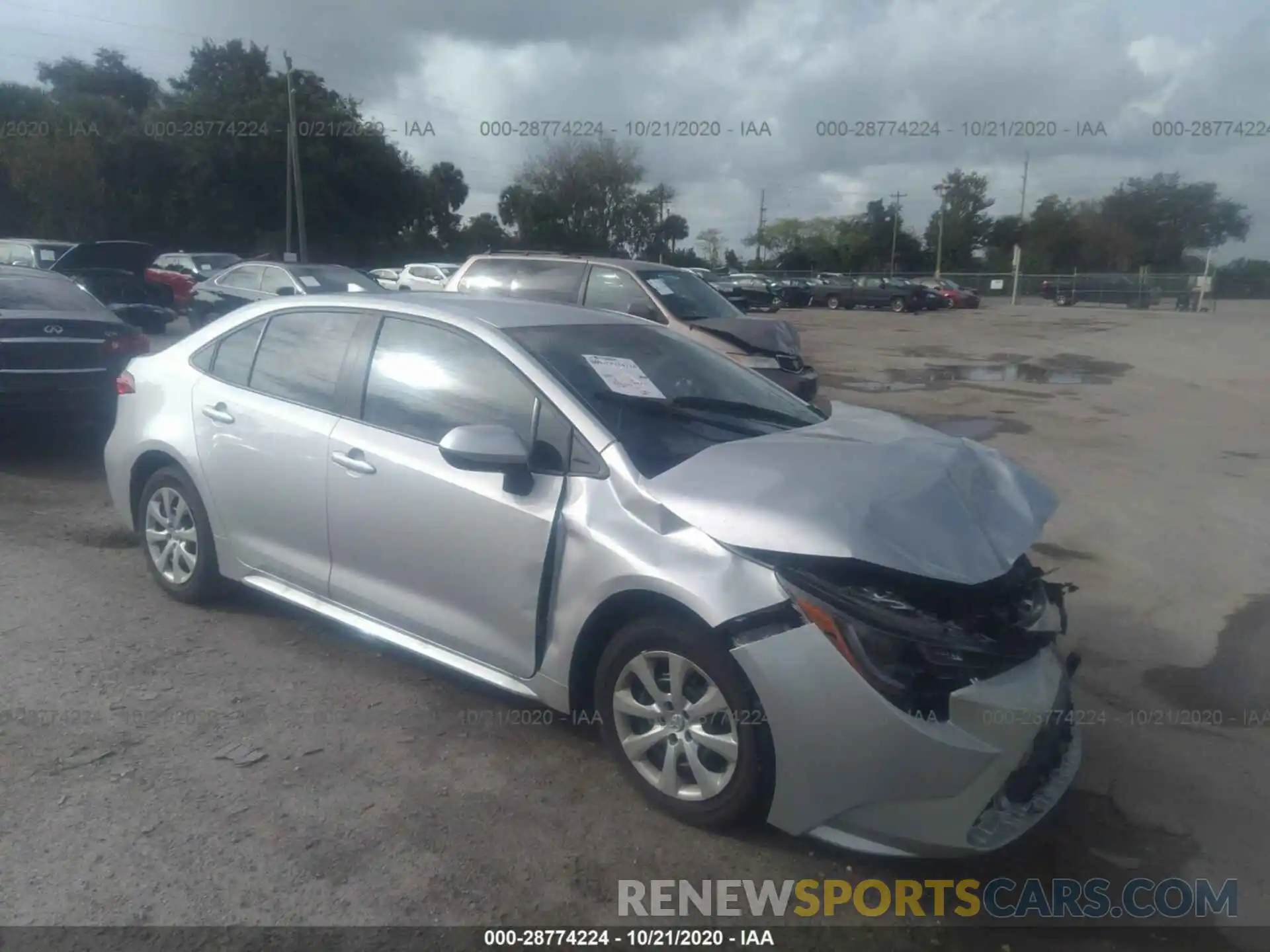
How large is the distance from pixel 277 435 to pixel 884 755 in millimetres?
2972

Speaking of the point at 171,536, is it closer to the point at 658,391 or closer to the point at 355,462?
the point at 355,462

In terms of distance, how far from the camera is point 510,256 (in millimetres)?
10930

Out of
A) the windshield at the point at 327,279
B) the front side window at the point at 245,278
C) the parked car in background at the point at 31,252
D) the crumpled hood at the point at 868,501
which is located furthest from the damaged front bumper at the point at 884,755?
the parked car in background at the point at 31,252

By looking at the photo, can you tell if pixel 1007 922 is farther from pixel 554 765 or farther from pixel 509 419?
pixel 509 419

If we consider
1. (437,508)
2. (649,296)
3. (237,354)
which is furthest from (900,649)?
(649,296)

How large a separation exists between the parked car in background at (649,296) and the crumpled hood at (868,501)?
584cm

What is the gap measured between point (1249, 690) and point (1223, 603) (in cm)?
126

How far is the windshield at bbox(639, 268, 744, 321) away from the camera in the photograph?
10523 mm

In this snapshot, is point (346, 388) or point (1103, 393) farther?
point (1103, 393)

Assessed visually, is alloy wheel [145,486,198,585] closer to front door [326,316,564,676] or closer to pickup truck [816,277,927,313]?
front door [326,316,564,676]

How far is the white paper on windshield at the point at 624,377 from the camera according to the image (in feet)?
13.2

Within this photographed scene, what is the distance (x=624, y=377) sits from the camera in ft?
13.5

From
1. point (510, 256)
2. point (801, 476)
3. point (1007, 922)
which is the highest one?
point (510, 256)

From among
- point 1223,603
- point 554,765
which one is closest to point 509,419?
point 554,765
